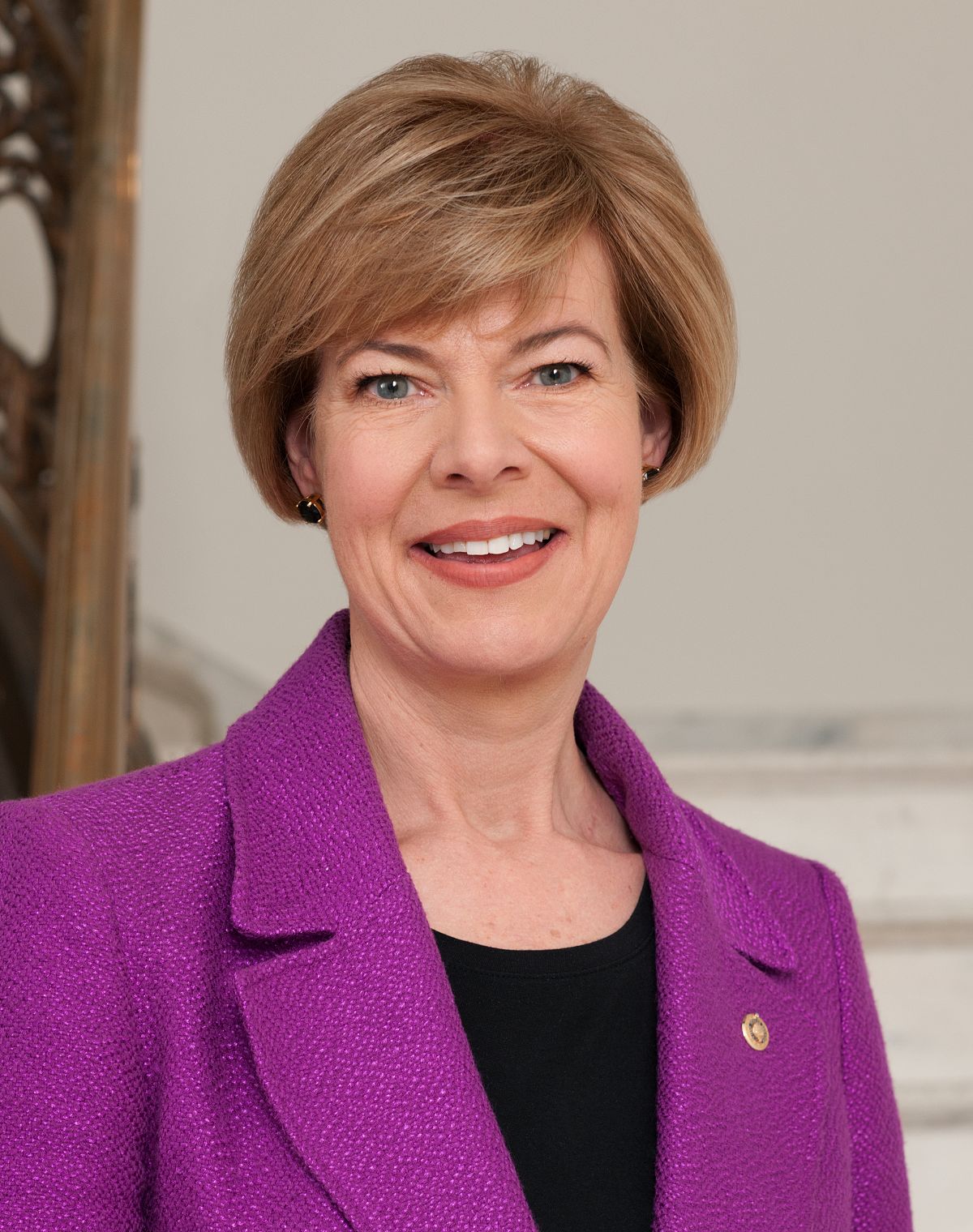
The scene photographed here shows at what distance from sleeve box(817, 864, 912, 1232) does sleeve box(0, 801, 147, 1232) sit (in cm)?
83

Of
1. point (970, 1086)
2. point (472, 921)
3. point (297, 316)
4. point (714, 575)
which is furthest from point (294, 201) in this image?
point (714, 575)

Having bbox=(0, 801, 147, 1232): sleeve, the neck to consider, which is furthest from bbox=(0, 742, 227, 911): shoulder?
the neck

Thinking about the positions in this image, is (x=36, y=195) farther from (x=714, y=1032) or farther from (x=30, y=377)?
(x=714, y=1032)

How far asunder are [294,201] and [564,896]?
29.4 inches

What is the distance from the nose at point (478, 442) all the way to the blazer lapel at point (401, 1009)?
0.89 ft

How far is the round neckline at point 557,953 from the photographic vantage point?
5.17 ft

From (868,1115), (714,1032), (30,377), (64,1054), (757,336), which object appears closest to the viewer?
(64,1054)

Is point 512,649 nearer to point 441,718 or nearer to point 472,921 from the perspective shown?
point 441,718

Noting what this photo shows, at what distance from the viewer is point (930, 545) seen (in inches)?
171

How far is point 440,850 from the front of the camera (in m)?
1.66

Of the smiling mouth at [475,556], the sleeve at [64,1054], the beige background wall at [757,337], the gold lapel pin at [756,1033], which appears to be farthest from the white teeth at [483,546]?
the beige background wall at [757,337]

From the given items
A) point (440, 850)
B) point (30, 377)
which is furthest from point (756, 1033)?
point (30, 377)

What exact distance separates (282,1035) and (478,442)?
55 centimetres

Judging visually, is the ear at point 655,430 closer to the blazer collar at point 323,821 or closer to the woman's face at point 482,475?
the woman's face at point 482,475
